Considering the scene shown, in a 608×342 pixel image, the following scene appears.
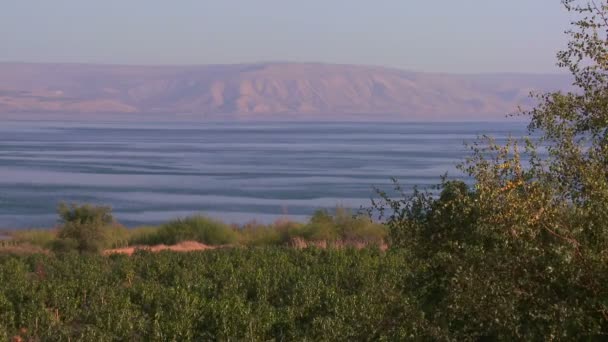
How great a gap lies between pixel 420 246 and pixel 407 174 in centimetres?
7744

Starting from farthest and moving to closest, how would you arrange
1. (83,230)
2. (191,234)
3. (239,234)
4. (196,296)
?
1. (239,234)
2. (191,234)
3. (83,230)
4. (196,296)

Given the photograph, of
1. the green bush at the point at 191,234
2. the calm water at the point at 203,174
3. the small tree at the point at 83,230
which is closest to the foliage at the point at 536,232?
the calm water at the point at 203,174

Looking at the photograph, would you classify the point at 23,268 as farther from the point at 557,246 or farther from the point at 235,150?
the point at 235,150

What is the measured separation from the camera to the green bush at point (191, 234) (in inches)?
1655

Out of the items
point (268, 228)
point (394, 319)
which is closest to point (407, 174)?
point (268, 228)

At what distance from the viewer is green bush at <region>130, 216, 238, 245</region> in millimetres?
42031

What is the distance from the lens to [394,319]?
9547mm

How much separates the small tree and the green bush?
302cm

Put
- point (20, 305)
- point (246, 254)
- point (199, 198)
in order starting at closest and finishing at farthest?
1. point (20, 305)
2. point (246, 254)
3. point (199, 198)

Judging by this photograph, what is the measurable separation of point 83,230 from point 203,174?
180 ft

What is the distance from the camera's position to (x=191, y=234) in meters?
42.4

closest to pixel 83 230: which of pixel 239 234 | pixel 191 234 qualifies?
pixel 191 234

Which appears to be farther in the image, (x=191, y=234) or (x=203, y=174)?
(x=203, y=174)

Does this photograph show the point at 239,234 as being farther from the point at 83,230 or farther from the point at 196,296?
the point at 196,296
